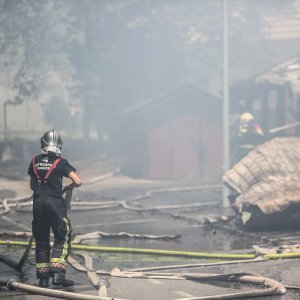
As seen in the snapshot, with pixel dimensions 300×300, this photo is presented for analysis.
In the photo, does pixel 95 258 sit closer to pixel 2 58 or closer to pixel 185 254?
pixel 185 254

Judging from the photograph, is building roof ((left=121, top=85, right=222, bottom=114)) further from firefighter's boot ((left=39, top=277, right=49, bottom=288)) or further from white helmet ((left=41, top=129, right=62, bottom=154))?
firefighter's boot ((left=39, top=277, right=49, bottom=288))

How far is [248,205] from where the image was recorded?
46.8ft

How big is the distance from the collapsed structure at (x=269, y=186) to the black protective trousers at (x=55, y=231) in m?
5.88

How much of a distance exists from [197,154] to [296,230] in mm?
14537

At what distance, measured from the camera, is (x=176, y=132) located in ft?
94.2

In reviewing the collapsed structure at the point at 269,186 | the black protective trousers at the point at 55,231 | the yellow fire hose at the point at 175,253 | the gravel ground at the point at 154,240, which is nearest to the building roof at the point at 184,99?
the gravel ground at the point at 154,240

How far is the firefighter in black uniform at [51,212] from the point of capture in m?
8.97

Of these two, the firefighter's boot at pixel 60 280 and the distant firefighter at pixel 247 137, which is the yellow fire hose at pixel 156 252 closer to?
the firefighter's boot at pixel 60 280

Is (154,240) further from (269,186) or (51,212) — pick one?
(51,212)

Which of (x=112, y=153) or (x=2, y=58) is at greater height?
(x=2, y=58)

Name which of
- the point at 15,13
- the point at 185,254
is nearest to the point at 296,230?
the point at 185,254

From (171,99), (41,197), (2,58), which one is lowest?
(41,197)

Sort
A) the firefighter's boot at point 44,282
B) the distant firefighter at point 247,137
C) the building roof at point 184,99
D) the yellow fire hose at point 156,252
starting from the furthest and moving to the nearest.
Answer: the building roof at point 184,99, the distant firefighter at point 247,137, the yellow fire hose at point 156,252, the firefighter's boot at point 44,282

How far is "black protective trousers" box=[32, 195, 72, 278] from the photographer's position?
353 inches
